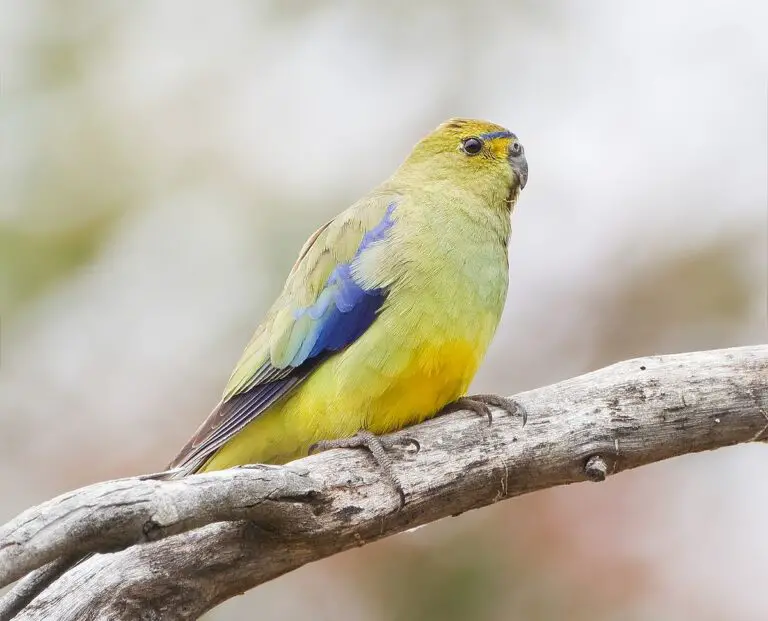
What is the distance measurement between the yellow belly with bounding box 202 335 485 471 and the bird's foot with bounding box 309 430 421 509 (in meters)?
0.10

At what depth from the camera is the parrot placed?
13.8 feet

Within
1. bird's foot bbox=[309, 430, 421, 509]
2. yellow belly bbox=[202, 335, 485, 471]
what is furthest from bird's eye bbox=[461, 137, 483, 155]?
A: bird's foot bbox=[309, 430, 421, 509]

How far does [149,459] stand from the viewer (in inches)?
238

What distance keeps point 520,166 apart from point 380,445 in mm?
1862

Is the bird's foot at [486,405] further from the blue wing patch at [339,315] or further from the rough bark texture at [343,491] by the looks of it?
the blue wing patch at [339,315]

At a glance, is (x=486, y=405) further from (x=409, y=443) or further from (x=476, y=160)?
(x=476, y=160)

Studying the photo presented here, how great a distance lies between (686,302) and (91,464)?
412cm

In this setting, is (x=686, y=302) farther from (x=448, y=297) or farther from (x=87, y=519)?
(x=87, y=519)

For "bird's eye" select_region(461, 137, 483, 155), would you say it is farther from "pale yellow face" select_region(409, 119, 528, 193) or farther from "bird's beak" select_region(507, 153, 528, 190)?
"bird's beak" select_region(507, 153, 528, 190)

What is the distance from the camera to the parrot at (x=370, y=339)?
421cm

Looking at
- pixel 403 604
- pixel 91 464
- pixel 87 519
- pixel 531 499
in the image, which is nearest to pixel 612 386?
pixel 531 499

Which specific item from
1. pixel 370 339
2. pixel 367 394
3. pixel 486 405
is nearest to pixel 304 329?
pixel 370 339

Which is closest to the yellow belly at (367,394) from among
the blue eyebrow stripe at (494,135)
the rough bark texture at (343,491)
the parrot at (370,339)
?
the parrot at (370,339)

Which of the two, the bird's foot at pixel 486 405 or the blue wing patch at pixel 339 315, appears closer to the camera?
the bird's foot at pixel 486 405
